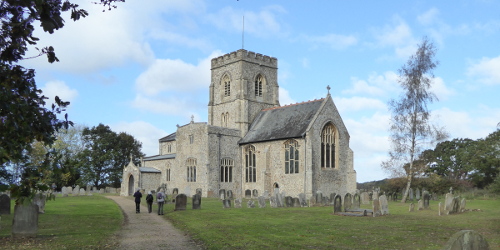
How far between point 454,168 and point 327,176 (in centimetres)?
3504

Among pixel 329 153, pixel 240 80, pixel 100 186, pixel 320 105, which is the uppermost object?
pixel 240 80

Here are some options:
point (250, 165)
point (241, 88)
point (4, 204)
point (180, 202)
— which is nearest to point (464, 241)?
point (180, 202)

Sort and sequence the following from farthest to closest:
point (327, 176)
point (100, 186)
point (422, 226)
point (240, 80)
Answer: point (100, 186), point (240, 80), point (327, 176), point (422, 226)

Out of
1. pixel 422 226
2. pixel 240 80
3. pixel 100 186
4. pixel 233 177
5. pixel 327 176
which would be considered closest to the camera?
pixel 422 226

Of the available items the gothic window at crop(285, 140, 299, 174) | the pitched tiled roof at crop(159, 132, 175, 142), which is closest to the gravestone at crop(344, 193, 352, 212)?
the gothic window at crop(285, 140, 299, 174)

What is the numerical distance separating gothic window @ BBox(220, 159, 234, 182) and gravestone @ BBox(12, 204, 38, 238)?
2945 centimetres

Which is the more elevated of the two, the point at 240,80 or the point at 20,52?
the point at 240,80

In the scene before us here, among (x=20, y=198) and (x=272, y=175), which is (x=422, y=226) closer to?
(x=20, y=198)

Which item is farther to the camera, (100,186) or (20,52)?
(100,186)

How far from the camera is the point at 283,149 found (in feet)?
131

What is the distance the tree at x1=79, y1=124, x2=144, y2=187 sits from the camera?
58906 millimetres

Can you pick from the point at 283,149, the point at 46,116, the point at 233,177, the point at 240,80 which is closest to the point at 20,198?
the point at 46,116

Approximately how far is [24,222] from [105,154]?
48451 millimetres

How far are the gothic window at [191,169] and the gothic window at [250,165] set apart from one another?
16.3 ft
